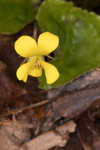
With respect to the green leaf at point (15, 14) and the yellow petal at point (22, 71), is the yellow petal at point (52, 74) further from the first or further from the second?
the green leaf at point (15, 14)

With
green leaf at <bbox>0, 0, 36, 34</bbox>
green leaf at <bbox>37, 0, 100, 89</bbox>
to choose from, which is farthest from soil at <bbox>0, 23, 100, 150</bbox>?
green leaf at <bbox>37, 0, 100, 89</bbox>

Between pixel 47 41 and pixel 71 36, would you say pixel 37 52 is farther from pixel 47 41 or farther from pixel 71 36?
pixel 71 36

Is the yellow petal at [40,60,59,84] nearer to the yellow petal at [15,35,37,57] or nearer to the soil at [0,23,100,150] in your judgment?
the yellow petal at [15,35,37,57]

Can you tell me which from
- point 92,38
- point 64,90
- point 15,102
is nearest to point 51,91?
point 64,90

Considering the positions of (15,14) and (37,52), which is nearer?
(37,52)

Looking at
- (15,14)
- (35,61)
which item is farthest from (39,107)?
(15,14)

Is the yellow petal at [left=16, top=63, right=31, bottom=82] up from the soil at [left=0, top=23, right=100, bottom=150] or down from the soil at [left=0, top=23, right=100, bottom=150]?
up

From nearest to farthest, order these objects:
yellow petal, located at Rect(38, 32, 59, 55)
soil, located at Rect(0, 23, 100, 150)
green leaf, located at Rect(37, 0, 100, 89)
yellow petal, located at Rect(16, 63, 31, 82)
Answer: yellow petal, located at Rect(38, 32, 59, 55) → yellow petal, located at Rect(16, 63, 31, 82) → green leaf, located at Rect(37, 0, 100, 89) → soil, located at Rect(0, 23, 100, 150)
